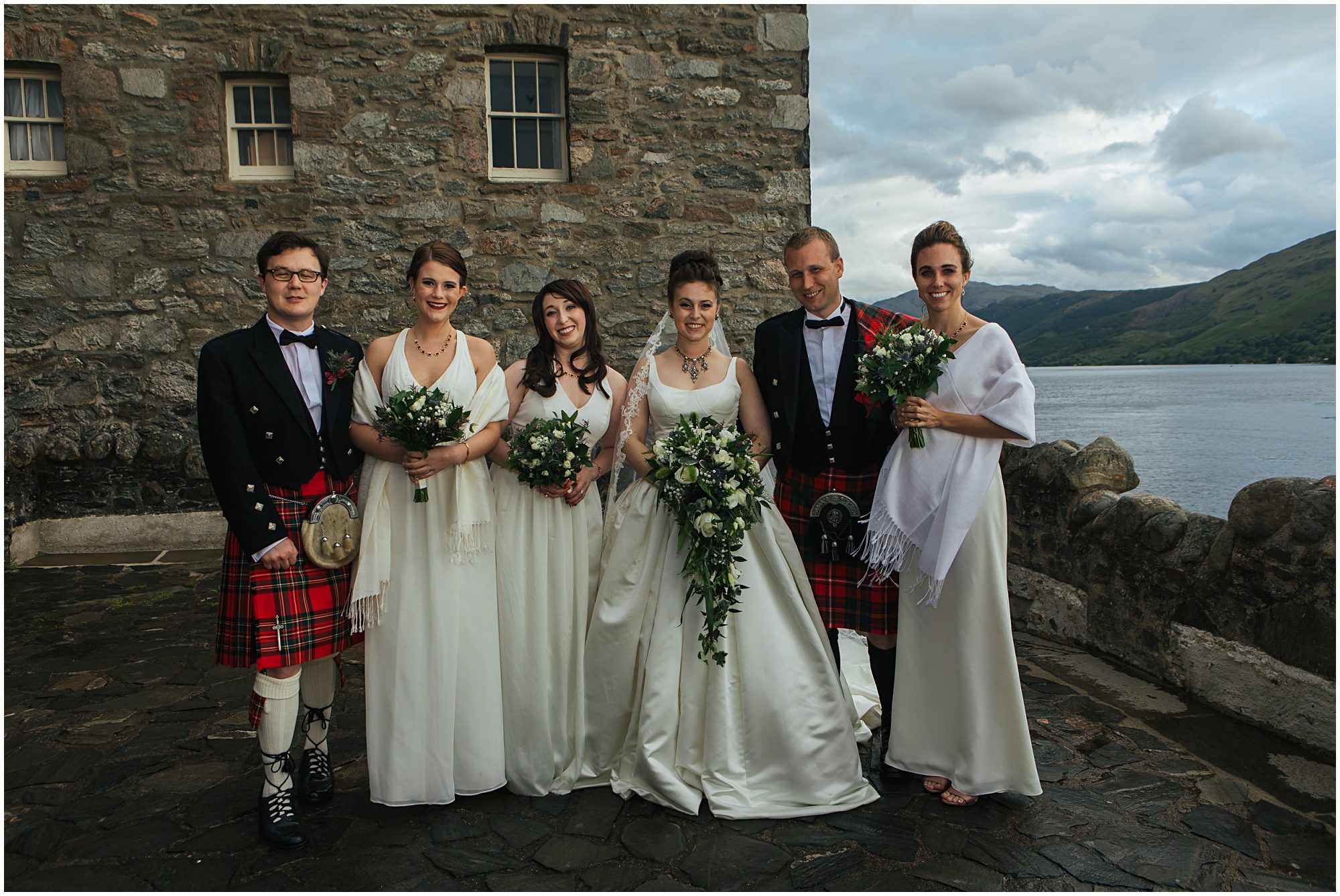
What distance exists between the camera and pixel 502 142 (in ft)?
27.1

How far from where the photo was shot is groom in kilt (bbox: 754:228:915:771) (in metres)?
3.67

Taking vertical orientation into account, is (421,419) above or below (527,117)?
below

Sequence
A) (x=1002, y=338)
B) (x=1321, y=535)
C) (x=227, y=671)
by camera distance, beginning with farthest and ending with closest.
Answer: (x=227, y=671) < (x=1321, y=535) < (x=1002, y=338)

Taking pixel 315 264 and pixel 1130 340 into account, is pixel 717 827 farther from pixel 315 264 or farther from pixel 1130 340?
pixel 1130 340

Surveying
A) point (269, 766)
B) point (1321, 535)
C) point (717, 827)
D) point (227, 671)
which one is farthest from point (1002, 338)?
point (227, 671)

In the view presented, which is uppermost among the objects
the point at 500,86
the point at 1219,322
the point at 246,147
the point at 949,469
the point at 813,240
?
the point at 1219,322

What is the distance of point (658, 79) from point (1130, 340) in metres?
80.2

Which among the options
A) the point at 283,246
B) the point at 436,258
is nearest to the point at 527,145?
the point at 436,258

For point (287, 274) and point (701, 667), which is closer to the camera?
point (287, 274)

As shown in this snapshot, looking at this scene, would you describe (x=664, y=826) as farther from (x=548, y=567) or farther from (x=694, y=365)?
(x=694, y=365)

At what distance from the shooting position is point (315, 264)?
3.29 m

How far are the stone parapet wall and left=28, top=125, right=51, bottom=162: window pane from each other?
8607mm

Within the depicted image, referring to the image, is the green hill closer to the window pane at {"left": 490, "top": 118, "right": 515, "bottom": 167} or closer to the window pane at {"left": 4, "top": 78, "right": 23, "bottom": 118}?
the window pane at {"left": 490, "top": 118, "right": 515, "bottom": 167}

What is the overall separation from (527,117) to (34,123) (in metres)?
4.38
